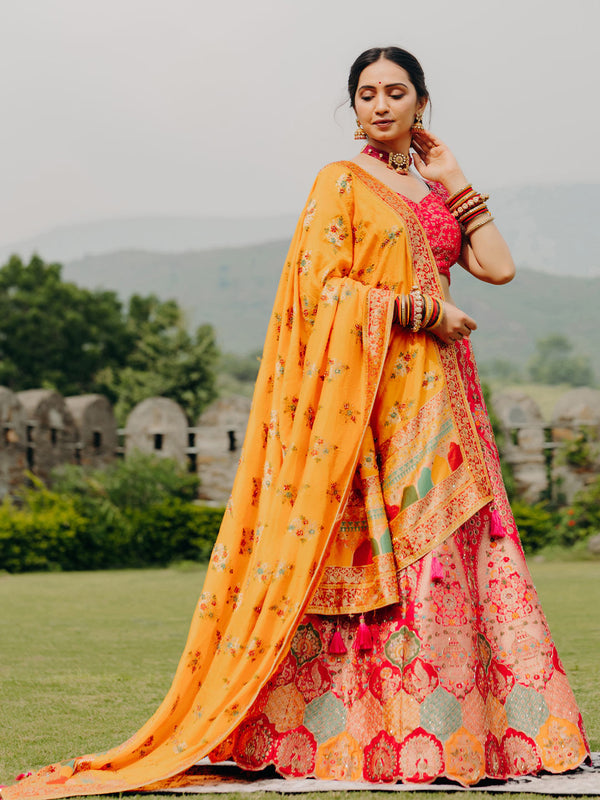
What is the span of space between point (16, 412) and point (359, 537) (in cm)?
1012

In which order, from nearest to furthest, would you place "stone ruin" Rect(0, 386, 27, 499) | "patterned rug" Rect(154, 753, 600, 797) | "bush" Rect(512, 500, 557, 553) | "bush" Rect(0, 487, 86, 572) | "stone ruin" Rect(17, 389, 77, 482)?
"patterned rug" Rect(154, 753, 600, 797) → "bush" Rect(0, 487, 86, 572) → "bush" Rect(512, 500, 557, 553) → "stone ruin" Rect(0, 386, 27, 499) → "stone ruin" Rect(17, 389, 77, 482)

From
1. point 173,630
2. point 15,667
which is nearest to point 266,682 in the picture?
point 15,667

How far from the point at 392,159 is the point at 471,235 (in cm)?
36

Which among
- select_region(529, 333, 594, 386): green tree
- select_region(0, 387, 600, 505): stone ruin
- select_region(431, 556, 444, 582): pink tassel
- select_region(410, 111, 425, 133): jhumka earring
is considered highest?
select_region(529, 333, 594, 386): green tree

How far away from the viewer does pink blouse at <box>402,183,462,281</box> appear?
325 cm

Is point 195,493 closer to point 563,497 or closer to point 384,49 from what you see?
point 563,497

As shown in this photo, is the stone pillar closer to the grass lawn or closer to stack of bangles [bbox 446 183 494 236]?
the grass lawn

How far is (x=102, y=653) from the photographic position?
571 cm

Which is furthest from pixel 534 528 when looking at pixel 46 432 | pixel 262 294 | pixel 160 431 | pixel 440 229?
pixel 262 294

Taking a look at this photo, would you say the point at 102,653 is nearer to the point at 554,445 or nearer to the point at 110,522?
the point at 110,522

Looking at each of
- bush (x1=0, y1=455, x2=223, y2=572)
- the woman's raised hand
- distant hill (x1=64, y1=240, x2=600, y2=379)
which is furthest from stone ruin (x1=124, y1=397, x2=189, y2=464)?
distant hill (x1=64, y1=240, x2=600, y2=379)

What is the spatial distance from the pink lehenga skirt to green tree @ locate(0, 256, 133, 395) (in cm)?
3001

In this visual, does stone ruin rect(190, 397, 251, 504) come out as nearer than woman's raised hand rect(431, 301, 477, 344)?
No

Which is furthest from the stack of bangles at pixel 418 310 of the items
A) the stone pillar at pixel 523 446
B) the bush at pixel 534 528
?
the stone pillar at pixel 523 446
